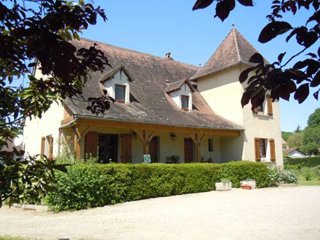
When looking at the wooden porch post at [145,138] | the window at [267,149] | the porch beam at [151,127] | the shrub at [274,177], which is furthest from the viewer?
the window at [267,149]

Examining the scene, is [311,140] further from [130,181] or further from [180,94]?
[130,181]

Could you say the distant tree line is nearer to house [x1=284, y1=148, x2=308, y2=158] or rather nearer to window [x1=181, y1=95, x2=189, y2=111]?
house [x1=284, y1=148, x2=308, y2=158]

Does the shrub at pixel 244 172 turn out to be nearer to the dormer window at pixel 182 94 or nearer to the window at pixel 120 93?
the dormer window at pixel 182 94

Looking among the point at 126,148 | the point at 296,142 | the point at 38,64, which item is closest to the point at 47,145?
the point at 126,148

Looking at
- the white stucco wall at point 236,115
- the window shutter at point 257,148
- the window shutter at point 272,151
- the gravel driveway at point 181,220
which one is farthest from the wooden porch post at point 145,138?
the window shutter at point 272,151

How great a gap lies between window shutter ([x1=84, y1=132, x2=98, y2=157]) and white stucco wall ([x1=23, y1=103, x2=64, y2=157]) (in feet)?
4.62

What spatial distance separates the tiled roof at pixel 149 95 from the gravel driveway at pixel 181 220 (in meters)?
4.87

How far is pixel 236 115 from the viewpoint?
21938 millimetres

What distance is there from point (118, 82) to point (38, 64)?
15739 millimetres

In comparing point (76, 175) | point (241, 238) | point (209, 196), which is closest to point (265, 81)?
point (241, 238)

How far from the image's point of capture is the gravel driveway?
7.53 metres

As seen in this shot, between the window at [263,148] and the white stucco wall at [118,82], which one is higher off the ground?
the white stucco wall at [118,82]

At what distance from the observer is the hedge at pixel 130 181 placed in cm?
1179

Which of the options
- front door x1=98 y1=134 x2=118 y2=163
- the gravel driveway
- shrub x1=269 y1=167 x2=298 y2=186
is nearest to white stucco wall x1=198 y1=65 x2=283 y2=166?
shrub x1=269 y1=167 x2=298 y2=186
